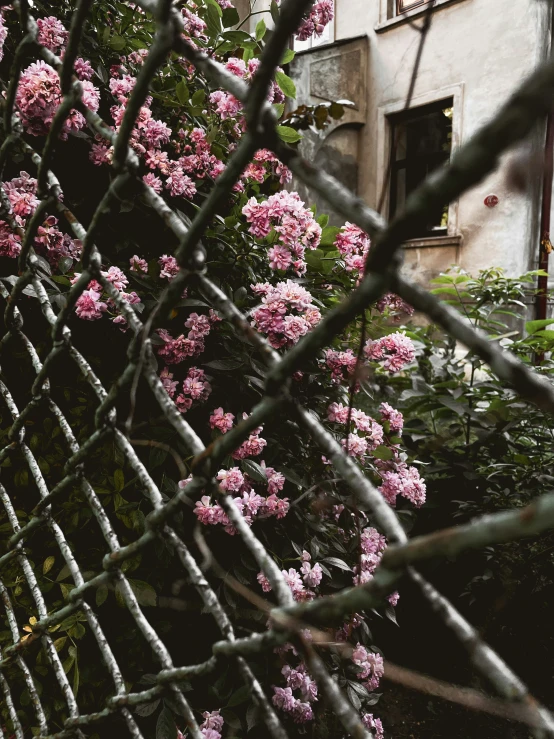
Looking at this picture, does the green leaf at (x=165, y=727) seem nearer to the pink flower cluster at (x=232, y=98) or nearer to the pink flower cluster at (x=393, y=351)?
the pink flower cluster at (x=393, y=351)

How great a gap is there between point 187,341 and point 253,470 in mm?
380

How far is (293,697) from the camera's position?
137cm

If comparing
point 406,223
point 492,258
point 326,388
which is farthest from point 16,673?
point 492,258

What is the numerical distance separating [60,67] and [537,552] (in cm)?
223

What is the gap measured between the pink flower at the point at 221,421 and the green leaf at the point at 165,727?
0.66 m

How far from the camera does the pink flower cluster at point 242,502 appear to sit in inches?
48.7

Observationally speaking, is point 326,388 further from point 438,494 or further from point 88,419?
point 438,494

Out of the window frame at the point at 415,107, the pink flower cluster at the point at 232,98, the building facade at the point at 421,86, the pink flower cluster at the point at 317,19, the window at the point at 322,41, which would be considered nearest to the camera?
the pink flower cluster at the point at 232,98

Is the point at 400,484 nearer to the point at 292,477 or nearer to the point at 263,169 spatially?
the point at 292,477

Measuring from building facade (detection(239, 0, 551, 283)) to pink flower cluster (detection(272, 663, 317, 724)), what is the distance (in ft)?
14.4

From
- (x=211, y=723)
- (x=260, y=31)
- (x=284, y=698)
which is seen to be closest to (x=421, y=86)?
(x=260, y=31)

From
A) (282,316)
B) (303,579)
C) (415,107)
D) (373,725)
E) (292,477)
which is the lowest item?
(373,725)

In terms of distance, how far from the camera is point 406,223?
284 millimetres

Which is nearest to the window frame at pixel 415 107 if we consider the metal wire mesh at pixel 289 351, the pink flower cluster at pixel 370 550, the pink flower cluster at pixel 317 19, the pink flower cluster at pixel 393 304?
the pink flower cluster at pixel 317 19
